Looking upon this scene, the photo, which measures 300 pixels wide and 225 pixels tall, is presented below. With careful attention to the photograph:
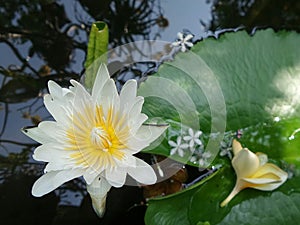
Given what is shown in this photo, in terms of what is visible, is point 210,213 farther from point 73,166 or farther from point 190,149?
point 73,166

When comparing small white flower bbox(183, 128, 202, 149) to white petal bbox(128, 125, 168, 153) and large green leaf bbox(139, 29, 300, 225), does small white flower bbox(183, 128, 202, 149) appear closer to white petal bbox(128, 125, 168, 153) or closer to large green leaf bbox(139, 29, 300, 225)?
large green leaf bbox(139, 29, 300, 225)

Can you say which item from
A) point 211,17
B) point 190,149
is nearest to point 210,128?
point 190,149

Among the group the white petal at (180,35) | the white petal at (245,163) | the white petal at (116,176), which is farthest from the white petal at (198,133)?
the white petal at (180,35)

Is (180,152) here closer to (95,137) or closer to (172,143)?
(172,143)

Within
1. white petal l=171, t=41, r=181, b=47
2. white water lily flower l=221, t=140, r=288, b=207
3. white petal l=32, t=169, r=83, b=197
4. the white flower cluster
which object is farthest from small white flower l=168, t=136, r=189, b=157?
white petal l=171, t=41, r=181, b=47

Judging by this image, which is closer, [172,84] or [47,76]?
[172,84]

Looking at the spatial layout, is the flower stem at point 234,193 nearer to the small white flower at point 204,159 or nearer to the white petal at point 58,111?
the small white flower at point 204,159

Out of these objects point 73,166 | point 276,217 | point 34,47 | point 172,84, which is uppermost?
point 34,47

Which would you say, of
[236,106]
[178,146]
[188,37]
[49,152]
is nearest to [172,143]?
[178,146]
